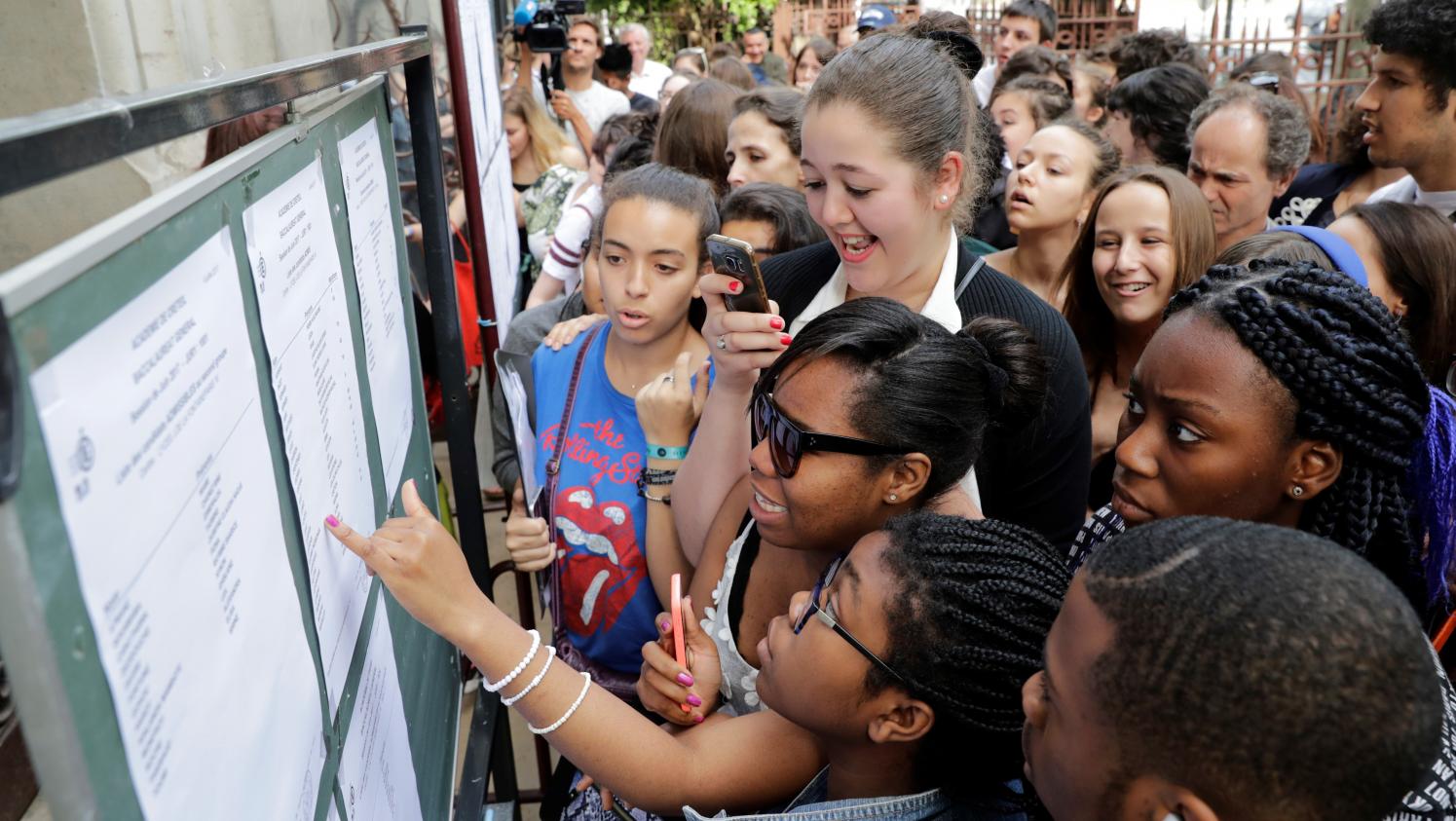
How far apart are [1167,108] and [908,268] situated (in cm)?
293

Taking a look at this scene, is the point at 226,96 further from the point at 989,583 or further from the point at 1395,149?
the point at 1395,149

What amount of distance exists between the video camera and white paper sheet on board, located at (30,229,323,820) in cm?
475

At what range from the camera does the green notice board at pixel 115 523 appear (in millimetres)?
590

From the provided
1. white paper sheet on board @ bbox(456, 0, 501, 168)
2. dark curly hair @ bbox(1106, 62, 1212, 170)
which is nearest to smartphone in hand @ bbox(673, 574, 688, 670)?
white paper sheet on board @ bbox(456, 0, 501, 168)

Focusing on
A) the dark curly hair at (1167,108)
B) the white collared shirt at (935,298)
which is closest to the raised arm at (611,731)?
the white collared shirt at (935,298)

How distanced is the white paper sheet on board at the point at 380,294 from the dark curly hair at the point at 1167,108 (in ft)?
12.0

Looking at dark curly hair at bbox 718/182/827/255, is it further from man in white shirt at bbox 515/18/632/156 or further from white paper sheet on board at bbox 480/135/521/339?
man in white shirt at bbox 515/18/632/156

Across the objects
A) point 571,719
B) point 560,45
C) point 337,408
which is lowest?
point 571,719

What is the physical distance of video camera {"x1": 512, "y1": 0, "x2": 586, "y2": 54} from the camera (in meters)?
5.39

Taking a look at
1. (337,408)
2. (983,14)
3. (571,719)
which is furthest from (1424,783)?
(983,14)

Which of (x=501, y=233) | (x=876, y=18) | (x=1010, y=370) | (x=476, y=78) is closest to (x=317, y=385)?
(x=1010, y=370)

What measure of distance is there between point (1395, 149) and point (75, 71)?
11.2 feet

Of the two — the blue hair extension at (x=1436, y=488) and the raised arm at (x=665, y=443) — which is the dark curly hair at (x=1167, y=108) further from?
the raised arm at (x=665, y=443)

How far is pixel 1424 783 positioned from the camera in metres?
1.24
